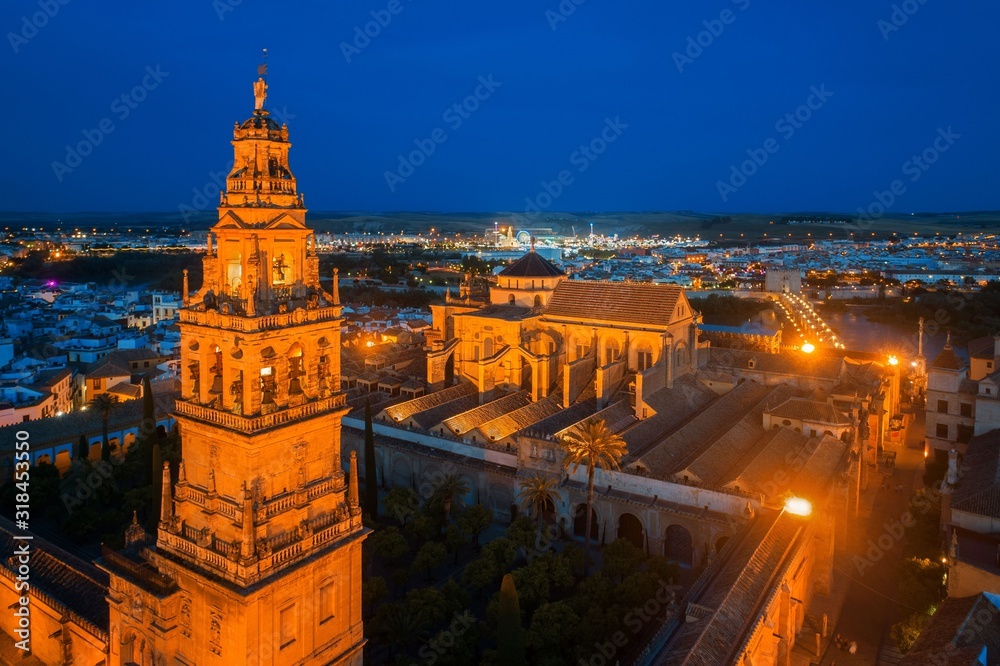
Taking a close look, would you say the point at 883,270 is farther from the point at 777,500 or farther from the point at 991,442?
the point at 777,500

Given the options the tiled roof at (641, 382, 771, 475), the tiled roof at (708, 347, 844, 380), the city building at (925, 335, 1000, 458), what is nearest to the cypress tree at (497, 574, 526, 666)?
the tiled roof at (641, 382, 771, 475)

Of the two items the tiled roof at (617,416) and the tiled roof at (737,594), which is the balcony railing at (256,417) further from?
the tiled roof at (617,416)

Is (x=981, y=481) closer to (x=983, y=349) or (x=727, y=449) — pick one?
(x=727, y=449)

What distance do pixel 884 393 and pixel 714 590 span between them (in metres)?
27.5

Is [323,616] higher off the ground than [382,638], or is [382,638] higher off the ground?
[323,616]

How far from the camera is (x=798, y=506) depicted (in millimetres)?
25641

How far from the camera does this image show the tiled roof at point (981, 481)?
83.8 ft

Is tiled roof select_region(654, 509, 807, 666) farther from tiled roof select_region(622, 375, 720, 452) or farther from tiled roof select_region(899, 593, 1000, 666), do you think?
tiled roof select_region(622, 375, 720, 452)

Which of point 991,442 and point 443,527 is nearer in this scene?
point 443,527

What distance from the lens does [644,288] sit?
130 feet

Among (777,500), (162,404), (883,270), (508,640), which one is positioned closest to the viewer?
(508,640)

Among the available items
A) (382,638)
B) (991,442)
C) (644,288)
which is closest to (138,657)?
(382,638)

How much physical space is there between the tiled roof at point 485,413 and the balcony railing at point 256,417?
59.8 ft

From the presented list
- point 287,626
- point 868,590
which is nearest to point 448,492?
point 287,626
